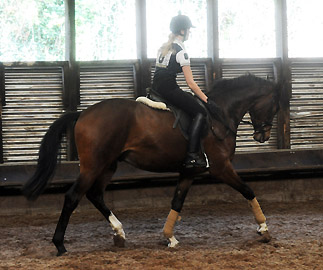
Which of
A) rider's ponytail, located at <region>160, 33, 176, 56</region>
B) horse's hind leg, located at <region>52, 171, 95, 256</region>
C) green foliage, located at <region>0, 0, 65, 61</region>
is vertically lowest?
horse's hind leg, located at <region>52, 171, 95, 256</region>

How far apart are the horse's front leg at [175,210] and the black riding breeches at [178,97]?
75 centimetres

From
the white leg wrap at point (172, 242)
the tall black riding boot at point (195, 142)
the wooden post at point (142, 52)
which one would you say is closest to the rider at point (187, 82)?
the tall black riding boot at point (195, 142)

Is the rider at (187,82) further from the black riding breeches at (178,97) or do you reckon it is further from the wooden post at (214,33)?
the wooden post at (214,33)

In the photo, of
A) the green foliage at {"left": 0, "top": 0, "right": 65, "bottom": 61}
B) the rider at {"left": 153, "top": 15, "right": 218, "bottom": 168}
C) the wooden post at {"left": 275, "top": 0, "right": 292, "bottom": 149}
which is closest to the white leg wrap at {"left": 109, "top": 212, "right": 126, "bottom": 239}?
the rider at {"left": 153, "top": 15, "right": 218, "bottom": 168}

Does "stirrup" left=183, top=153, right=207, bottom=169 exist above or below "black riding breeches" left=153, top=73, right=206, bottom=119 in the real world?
below

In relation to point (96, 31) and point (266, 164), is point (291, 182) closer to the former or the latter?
point (266, 164)

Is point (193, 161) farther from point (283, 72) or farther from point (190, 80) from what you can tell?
point (283, 72)

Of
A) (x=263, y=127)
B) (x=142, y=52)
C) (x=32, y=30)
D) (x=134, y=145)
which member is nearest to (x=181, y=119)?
(x=134, y=145)

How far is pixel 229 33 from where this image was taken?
807 cm

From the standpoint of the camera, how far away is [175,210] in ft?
16.5

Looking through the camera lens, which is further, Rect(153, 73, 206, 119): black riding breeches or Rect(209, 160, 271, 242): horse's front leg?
Rect(209, 160, 271, 242): horse's front leg

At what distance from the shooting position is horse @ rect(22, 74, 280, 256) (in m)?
4.64

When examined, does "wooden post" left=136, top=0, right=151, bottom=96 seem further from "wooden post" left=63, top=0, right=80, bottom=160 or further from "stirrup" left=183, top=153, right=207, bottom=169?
"stirrup" left=183, top=153, right=207, bottom=169

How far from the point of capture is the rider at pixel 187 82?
4.91 m
